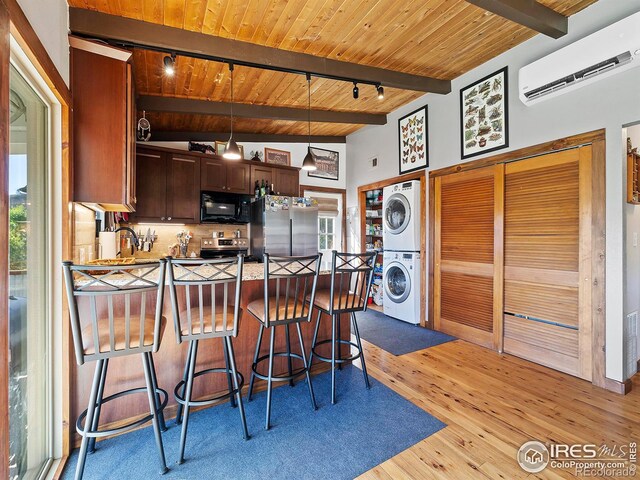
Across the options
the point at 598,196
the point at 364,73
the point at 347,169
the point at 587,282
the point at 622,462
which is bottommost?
the point at 622,462

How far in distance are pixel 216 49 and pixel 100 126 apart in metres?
1.15

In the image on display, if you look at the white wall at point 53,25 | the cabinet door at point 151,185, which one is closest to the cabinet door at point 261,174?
the cabinet door at point 151,185

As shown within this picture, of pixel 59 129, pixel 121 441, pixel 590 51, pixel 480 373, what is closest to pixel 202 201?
pixel 59 129

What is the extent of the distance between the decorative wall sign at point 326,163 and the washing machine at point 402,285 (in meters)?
→ 1.98

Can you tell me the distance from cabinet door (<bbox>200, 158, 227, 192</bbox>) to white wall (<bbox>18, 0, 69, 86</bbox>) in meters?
2.28

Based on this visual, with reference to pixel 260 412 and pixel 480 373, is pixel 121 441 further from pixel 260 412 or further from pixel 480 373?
pixel 480 373

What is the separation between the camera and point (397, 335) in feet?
11.7

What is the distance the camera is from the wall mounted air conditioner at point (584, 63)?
207 cm

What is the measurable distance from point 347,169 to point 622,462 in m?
4.88

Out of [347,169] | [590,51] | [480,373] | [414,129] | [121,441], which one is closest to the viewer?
[121,441]

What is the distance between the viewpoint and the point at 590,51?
223cm

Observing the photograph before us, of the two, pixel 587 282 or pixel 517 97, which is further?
pixel 517 97

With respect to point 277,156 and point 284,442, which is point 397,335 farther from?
point 277,156

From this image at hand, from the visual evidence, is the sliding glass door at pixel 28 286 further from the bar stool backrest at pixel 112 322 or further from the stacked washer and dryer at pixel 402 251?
the stacked washer and dryer at pixel 402 251
